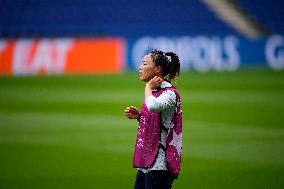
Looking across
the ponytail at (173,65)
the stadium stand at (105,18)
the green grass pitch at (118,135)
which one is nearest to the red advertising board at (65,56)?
the stadium stand at (105,18)

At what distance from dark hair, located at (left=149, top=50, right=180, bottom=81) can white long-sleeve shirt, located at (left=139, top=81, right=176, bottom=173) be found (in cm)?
8

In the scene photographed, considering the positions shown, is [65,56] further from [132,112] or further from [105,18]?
[132,112]

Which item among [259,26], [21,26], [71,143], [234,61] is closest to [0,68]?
[21,26]

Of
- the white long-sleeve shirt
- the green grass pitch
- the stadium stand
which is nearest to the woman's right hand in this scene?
the white long-sleeve shirt

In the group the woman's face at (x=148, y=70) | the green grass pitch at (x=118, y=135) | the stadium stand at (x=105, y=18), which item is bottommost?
the green grass pitch at (x=118, y=135)

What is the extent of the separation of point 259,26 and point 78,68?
9.01 metres

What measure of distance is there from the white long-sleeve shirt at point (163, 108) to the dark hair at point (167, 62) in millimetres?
79

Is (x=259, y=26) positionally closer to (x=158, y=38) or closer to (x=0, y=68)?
(x=158, y=38)

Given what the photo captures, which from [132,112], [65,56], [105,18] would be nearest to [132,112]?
[132,112]

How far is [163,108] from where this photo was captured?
15.0 ft

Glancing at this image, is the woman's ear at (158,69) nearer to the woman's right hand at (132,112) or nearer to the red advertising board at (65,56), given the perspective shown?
the woman's right hand at (132,112)

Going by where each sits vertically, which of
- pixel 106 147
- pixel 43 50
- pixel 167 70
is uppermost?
pixel 43 50

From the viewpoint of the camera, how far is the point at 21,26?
29484 millimetres

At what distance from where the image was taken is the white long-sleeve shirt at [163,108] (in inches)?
179
